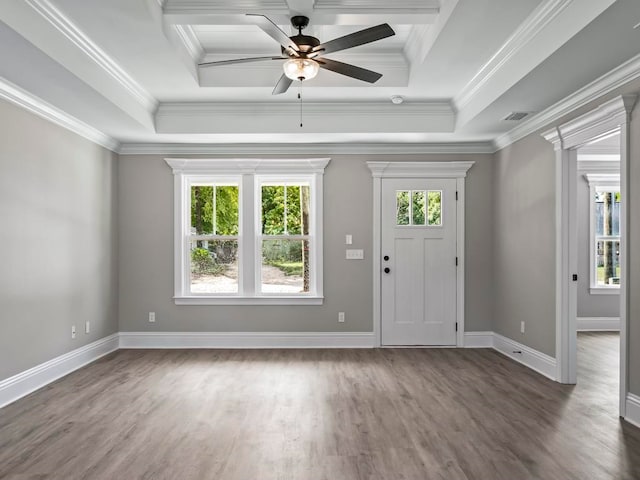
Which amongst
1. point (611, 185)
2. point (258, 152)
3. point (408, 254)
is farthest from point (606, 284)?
point (258, 152)

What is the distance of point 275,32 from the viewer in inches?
109

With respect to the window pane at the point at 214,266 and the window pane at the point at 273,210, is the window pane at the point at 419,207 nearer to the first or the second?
the window pane at the point at 273,210

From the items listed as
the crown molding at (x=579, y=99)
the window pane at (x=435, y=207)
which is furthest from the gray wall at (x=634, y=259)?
the window pane at (x=435, y=207)

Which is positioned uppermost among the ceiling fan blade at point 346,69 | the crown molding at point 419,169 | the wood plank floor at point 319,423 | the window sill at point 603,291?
the ceiling fan blade at point 346,69

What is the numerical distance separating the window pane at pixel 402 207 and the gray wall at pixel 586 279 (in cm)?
319

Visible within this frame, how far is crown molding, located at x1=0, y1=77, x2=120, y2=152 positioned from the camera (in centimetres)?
367

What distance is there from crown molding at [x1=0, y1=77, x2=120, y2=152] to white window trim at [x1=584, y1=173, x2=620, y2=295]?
6811 mm

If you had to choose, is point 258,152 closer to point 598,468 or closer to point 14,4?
point 14,4

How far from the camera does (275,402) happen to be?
3.75m

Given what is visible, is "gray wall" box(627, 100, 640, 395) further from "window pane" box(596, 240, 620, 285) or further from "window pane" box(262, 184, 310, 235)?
"window pane" box(596, 240, 620, 285)

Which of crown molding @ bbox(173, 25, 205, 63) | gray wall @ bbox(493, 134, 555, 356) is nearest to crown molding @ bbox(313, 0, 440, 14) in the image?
crown molding @ bbox(173, 25, 205, 63)

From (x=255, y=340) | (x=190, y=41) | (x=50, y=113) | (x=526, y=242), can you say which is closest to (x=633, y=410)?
(x=526, y=242)

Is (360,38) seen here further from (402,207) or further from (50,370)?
(50,370)

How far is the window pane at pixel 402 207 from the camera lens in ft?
19.1
